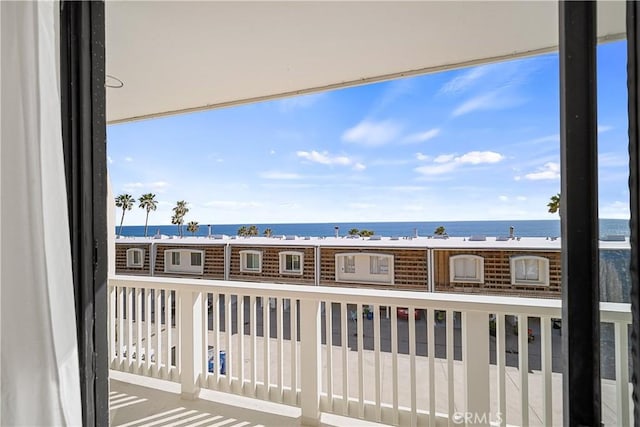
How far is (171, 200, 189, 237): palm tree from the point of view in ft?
36.0

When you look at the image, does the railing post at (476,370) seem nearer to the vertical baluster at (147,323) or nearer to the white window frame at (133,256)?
the vertical baluster at (147,323)

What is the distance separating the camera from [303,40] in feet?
5.37

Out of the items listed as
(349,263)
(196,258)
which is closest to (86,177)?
(349,263)

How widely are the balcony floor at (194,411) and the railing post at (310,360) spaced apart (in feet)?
0.34

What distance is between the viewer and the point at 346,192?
1401 centimetres

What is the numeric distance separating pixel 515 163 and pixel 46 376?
1032 cm

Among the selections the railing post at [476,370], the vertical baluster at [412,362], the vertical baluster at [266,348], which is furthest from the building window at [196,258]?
the railing post at [476,370]

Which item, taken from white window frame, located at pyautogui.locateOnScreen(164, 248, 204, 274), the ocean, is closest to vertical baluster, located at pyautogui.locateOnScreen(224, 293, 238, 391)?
the ocean

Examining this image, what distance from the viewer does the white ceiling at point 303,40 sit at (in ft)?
4.50

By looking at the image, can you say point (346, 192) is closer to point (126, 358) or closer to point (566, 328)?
point (126, 358)

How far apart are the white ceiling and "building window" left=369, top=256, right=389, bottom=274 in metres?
6.02

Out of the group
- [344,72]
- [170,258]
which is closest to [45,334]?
[344,72]

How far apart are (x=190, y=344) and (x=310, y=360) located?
3.27 ft

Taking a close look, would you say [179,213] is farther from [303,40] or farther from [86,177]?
[86,177]
